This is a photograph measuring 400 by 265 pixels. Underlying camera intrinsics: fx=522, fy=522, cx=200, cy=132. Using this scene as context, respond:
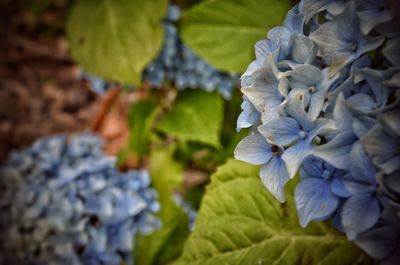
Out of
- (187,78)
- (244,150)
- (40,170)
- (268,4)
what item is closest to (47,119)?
(40,170)

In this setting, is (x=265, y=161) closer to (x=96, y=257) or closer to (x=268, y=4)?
(x=268, y=4)

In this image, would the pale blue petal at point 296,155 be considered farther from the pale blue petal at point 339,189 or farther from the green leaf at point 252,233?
the green leaf at point 252,233

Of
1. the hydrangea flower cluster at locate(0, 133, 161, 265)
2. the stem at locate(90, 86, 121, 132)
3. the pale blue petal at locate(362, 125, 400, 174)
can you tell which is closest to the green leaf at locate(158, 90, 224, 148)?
the hydrangea flower cluster at locate(0, 133, 161, 265)

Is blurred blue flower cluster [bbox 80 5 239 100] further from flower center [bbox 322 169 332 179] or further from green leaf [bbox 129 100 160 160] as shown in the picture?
flower center [bbox 322 169 332 179]

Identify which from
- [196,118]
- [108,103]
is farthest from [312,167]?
[108,103]

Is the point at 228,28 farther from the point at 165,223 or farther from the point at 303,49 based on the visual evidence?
the point at 165,223

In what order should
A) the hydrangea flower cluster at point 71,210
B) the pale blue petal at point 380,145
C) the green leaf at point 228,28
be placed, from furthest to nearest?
the hydrangea flower cluster at point 71,210 < the green leaf at point 228,28 < the pale blue petal at point 380,145

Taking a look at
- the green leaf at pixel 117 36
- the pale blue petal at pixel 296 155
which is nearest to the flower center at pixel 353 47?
the pale blue petal at pixel 296 155
